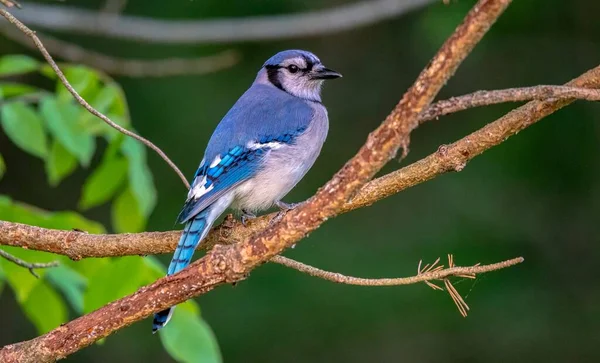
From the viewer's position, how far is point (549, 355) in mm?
5066

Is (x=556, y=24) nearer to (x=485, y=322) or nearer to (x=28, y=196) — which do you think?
(x=485, y=322)

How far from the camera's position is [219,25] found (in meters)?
4.45

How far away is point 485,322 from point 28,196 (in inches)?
104

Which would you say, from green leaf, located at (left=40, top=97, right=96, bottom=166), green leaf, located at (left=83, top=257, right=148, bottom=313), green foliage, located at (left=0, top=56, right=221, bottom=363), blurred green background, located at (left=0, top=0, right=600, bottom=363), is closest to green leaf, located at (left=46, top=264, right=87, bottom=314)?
green foliage, located at (left=0, top=56, right=221, bottom=363)

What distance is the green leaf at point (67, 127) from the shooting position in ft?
8.34

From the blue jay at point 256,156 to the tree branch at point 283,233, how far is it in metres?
0.54

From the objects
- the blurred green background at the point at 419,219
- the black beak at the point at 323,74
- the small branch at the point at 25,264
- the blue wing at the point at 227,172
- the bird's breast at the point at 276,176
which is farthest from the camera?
the blurred green background at the point at 419,219

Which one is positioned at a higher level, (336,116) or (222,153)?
(336,116)

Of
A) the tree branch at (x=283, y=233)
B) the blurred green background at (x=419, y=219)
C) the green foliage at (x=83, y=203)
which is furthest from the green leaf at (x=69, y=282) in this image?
the blurred green background at (x=419, y=219)

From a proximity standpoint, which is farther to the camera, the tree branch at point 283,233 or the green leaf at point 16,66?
the green leaf at point 16,66

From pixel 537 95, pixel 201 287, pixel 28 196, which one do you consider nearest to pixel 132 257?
pixel 201 287

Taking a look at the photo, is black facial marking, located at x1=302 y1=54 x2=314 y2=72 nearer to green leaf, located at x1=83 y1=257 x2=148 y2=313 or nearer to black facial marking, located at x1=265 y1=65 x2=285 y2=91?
black facial marking, located at x1=265 y1=65 x2=285 y2=91

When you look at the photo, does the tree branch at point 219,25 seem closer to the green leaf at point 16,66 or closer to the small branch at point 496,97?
the green leaf at point 16,66

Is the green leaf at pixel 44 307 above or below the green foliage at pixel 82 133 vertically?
below
